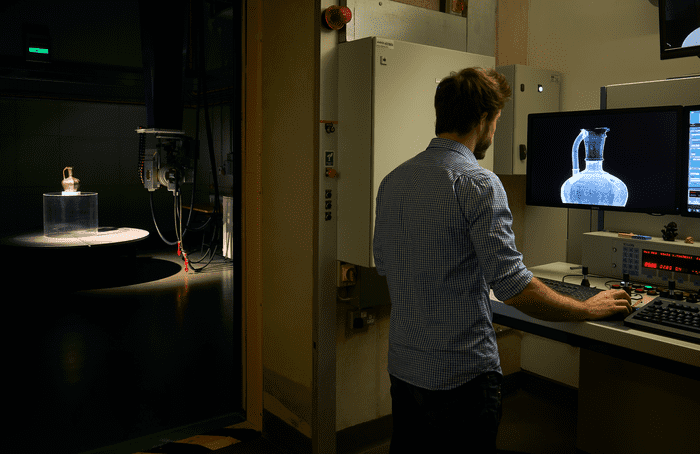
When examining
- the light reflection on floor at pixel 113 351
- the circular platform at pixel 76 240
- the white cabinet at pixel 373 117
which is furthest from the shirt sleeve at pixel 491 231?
the circular platform at pixel 76 240

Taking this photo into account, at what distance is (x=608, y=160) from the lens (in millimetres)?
1996

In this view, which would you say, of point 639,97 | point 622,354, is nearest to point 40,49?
point 639,97

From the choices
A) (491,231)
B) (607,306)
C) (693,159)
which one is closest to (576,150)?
(693,159)

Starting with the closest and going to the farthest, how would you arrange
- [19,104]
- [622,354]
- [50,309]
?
[622,354] → [50,309] → [19,104]

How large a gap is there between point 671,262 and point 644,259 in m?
0.09

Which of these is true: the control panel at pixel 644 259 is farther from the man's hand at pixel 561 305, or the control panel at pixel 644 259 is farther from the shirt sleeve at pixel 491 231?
the shirt sleeve at pixel 491 231

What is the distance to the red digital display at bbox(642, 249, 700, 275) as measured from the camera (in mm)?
1823

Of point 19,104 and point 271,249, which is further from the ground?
point 19,104

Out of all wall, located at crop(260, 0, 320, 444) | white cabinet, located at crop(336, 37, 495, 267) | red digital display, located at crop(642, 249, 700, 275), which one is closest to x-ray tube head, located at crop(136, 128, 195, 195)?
wall, located at crop(260, 0, 320, 444)

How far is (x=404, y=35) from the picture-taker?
238 centimetres

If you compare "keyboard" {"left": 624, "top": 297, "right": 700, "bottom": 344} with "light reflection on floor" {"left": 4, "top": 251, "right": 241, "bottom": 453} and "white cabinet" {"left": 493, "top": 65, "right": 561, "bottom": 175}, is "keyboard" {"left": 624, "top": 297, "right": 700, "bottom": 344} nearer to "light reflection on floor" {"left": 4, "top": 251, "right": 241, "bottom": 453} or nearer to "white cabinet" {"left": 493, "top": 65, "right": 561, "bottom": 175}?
"white cabinet" {"left": 493, "top": 65, "right": 561, "bottom": 175}

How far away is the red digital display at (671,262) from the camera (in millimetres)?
1823

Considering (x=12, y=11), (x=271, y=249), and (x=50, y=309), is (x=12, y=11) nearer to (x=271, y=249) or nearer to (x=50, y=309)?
(x=50, y=309)

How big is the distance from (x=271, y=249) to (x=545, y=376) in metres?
1.68
